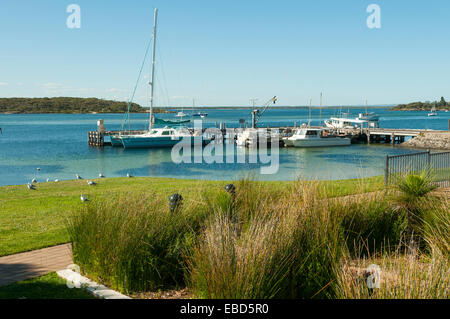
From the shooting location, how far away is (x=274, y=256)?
490 cm

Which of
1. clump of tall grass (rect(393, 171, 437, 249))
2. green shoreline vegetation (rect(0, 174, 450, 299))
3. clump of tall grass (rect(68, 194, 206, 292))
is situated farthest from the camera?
clump of tall grass (rect(393, 171, 437, 249))

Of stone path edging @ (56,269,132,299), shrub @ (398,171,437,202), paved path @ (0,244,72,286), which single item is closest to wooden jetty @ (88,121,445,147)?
shrub @ (398,171,437,202)

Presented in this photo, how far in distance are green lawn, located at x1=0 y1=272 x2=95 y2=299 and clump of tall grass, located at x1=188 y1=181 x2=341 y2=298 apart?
1520 millimetres

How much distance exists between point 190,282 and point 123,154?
4131 centimetres

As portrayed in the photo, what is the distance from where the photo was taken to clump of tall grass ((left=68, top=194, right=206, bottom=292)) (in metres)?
5.68

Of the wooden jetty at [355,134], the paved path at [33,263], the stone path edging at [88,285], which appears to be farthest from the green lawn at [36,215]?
the wooden jetty at [355,134]

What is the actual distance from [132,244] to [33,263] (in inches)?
88.6

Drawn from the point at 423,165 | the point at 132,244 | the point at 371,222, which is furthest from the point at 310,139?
the point at 132,244

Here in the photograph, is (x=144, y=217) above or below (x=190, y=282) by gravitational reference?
above

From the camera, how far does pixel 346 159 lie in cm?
3972

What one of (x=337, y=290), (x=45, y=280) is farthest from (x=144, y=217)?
(x=337, y=290)

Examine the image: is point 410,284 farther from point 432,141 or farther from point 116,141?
point 116,141

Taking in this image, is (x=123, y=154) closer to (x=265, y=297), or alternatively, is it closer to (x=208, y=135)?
(x=208, y=135)

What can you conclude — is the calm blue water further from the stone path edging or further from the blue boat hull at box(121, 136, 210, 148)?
the stone path edging
